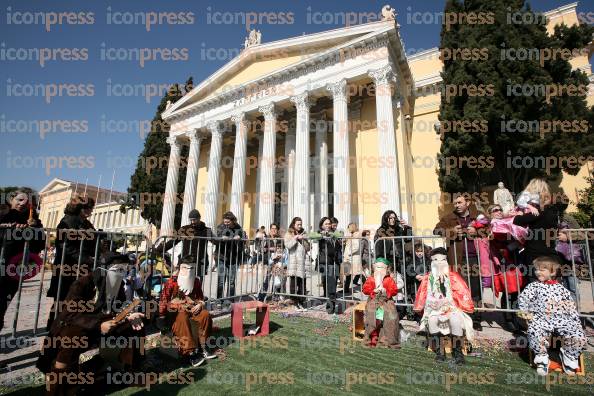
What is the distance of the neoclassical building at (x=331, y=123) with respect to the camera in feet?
48.1

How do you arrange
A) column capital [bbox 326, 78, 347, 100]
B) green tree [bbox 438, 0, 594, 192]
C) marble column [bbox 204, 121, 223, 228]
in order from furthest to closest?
marble column [bbox 204, 121, 223, 228] < column capital [bbox 326, 78, 347, 100] < green tree [bbox 438, 0, 594, 192]

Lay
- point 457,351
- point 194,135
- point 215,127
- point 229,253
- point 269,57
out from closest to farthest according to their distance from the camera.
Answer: point 457,351 < point 229,253 < point 269,57 < point 215,127 < point 194,135

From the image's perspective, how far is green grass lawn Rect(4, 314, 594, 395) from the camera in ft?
9.09

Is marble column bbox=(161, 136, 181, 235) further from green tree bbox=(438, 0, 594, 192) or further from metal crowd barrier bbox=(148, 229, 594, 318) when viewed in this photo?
green tree bbox=(438, 0, 594, 192)

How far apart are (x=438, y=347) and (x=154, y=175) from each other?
1052 inches

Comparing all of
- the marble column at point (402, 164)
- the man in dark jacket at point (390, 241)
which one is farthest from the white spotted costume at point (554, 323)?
the marble column at point (402, 164)

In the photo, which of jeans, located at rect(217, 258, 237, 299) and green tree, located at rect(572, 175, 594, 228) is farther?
green tree, located at rect(572, 175, 594, 228)

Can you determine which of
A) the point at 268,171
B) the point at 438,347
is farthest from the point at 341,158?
the point at 438,347

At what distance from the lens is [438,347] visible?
3.65 metres

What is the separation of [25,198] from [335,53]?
15416mm

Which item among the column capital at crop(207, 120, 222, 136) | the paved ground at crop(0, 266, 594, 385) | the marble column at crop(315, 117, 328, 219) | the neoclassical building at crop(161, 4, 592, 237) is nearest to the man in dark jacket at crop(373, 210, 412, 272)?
the paved ground at crop(0, 266, 594, 385)

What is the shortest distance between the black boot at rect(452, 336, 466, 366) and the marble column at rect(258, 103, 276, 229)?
43.6 feet

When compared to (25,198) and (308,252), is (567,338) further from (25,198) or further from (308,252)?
(25,198)

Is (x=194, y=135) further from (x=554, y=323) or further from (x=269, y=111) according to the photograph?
(x=554, y=323)
